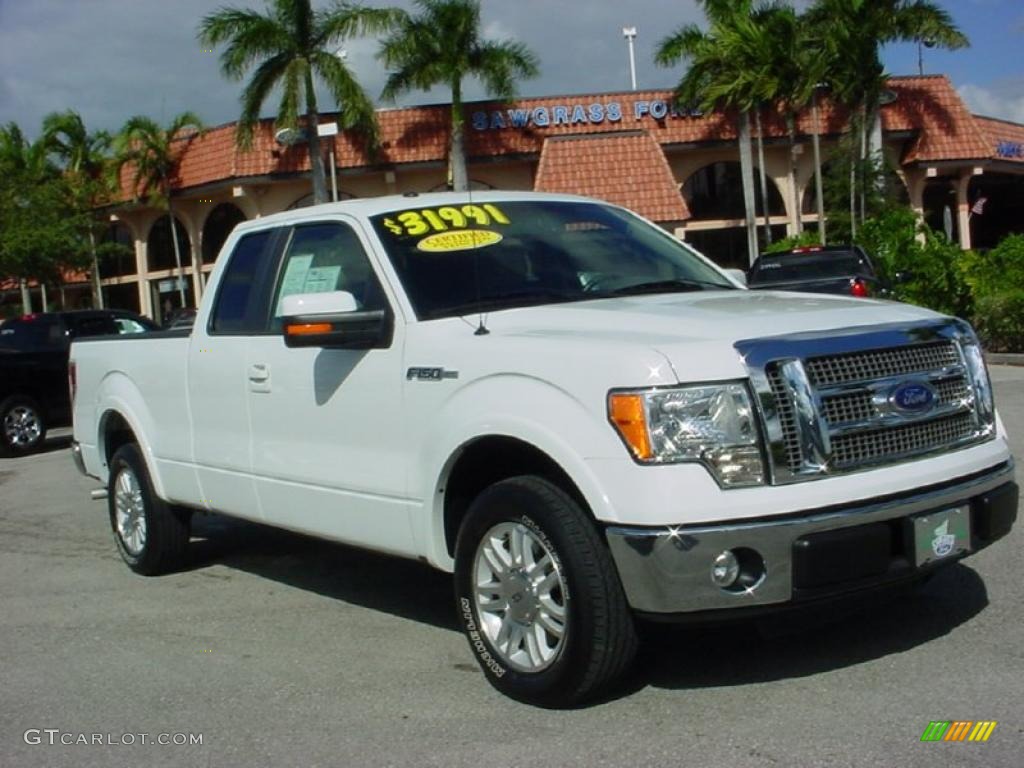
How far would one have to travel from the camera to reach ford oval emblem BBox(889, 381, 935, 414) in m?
4.35

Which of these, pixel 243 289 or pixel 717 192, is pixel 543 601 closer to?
pixel 243 289

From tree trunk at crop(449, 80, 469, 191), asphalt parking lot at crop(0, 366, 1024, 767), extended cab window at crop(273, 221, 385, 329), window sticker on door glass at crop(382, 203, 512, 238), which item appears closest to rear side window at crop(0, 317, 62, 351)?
asphalt parking lot at crop(0, 366, 1024, 767)

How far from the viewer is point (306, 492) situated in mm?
5551

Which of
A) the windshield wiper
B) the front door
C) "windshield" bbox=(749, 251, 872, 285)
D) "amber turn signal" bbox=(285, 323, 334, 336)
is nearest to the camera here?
"amber turn signal" bbox=(285, 323, 334, 336)

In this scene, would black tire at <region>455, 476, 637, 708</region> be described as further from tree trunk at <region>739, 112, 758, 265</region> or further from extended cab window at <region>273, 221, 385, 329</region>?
tree trunk at <region>739, 112, 758, 265</region>

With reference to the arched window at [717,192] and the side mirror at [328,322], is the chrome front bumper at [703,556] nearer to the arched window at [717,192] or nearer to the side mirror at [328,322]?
the side mirror at [328,322]

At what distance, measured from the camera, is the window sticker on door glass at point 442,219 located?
549 cm

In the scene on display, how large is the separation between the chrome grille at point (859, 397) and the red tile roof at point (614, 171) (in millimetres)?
25297

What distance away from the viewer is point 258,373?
19.2ft

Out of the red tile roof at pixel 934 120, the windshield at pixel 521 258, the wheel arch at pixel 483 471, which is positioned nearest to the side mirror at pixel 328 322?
the windshield at pixel 521 258

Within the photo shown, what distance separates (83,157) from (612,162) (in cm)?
1806

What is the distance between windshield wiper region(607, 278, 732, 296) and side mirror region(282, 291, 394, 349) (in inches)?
40.9

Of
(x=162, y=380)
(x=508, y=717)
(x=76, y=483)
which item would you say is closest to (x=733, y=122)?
(x=76, y=483)

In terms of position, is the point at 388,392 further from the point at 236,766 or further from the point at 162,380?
the point at 162,380
